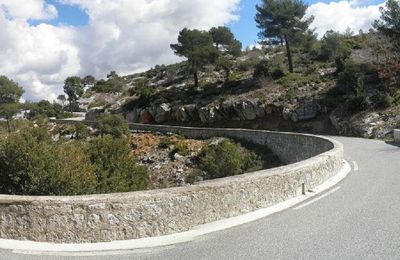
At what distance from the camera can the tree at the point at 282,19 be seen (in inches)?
2121

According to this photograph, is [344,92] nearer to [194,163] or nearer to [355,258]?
[194,163]

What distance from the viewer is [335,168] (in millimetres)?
12719

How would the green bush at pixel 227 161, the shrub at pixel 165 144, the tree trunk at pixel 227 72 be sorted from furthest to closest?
1. the tree trunk at pixel 227 72
2. the shrub at pixel 165 144
3. the green bush at pixel 227 161

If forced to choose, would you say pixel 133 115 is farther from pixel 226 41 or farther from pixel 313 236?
pixel 313 236

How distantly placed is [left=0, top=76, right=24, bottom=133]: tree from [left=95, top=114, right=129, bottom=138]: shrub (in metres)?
25.1

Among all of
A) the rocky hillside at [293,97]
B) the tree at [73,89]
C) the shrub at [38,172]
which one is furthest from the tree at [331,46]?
the tree at [73,89]

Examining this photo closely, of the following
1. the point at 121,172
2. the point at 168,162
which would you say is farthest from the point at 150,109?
the point at 121,172

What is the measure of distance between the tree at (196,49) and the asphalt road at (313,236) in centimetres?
5322

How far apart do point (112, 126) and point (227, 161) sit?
27.9 meters

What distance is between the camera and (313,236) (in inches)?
260

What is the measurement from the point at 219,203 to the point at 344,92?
125 ft

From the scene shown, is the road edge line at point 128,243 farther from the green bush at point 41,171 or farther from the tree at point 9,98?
the tree at point 9,98

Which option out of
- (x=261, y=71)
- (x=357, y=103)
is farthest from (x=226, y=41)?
(x=357, y=103)

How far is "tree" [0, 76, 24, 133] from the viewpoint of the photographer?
256 feet
